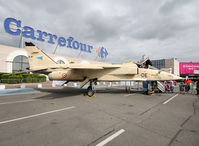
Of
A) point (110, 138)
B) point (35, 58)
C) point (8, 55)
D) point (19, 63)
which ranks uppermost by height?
point (8, 55)

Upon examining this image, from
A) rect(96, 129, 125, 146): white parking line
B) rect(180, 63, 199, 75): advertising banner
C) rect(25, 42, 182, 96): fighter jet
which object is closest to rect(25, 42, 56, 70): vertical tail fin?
rect(25, 42, 182, 96): fighter jet

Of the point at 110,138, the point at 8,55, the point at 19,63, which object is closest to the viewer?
the point at 110,138

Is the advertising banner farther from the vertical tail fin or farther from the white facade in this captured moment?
the white facade

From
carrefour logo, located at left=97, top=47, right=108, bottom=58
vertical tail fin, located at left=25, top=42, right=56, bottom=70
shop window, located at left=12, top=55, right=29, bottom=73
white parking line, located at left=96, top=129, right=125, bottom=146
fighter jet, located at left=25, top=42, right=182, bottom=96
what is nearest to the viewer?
white parking line, located at left=96, top=129, right=125, bottom=146

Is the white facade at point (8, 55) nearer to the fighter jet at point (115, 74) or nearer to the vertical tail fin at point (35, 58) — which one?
the vertical tail fin at point (35, 58)

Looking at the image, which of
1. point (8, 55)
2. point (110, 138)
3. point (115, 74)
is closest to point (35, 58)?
point (115, 74)

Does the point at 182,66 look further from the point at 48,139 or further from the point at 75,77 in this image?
the point at 48,139

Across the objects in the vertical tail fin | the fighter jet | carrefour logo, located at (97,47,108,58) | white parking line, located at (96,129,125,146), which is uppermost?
carrefour logo, located at (97,47,108,58)

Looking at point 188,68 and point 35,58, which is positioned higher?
point 188,68

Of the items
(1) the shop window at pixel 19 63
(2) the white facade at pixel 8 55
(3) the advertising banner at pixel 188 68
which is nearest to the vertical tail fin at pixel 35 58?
(2) the white facade at pixel 8 55

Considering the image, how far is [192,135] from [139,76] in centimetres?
688

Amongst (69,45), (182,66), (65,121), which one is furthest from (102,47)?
(182,66)

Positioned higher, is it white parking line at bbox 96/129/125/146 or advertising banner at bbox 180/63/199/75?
advertising banner at bbox 180/63/199/75

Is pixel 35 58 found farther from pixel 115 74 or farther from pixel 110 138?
pixel 110 138
